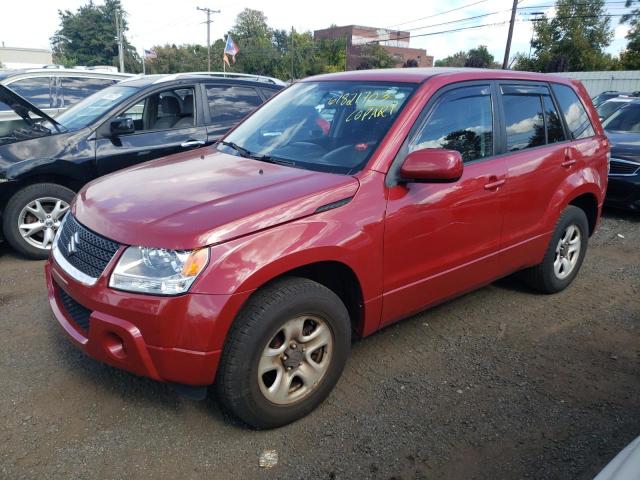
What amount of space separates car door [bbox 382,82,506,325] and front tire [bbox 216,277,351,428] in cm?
45

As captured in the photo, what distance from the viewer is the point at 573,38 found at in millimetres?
41688

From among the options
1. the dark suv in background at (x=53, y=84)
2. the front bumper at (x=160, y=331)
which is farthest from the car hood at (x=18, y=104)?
the front bumper at (x=160, y=331)

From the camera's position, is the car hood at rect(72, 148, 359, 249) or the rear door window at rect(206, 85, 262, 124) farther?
the rear door window at rect(206, 85, 262, 124)

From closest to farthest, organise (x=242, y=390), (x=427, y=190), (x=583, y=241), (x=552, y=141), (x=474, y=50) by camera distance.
A: (x=242, y=390), (x=427, y=190), (x=552, y=141), (x=583, y=241), (x=474, y=50)

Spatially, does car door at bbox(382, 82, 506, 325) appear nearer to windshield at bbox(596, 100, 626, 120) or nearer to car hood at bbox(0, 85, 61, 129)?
car hood at bbox(0, 85, 61, 129)

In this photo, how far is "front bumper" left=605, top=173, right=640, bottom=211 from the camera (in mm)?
7145

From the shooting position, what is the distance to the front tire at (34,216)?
16.3 ft

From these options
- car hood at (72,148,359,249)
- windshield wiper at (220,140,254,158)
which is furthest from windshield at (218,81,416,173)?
car hood at (72,148,359,249)

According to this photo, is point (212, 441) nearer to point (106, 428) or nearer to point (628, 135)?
point (106, 428)

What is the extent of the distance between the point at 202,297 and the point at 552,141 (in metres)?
3.11

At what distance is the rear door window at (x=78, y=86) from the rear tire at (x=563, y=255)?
7.10 m

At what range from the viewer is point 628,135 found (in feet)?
25.7

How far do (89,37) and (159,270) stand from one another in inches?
3489

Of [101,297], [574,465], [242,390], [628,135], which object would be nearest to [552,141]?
[574,465]
